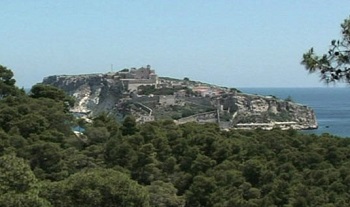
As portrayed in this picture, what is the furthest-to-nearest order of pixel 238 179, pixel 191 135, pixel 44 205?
pixel 191 135
pixel 238 179
pixel 44 205

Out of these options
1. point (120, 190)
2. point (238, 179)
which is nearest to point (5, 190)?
point (120, 190)

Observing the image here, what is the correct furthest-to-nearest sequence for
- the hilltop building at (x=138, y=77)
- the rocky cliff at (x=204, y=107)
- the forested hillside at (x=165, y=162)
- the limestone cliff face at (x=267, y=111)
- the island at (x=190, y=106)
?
the hilltop building at (x=138, y=77), the limestone cliff face at (x=267, y=111), the rocky cliff at (x=204, y=107), the island at (x=190, y=106), the forested hillside at (x=165, y=162)

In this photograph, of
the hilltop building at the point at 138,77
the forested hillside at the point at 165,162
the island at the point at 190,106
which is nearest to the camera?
the forested hillside at the point at 165,162

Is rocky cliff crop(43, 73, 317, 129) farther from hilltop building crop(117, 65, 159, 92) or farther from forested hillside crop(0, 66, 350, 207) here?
forested hillside crop(0, 66, 350, 207)

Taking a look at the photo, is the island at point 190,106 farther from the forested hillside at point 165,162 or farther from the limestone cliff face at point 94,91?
the forested hillside at point 165,162

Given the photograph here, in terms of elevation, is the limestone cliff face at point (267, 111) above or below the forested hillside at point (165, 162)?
below

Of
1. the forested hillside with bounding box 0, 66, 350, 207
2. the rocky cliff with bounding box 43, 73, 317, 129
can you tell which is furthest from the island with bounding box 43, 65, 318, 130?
the forested hillside with bounding box 0, 66, 350, 207

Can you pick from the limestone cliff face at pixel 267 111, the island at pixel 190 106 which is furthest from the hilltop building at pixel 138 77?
the limestone cliff face at pixel 267 111

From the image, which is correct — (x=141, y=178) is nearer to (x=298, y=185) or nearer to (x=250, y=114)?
(x=298, y=185)

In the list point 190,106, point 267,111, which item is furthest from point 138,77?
point 267,111
